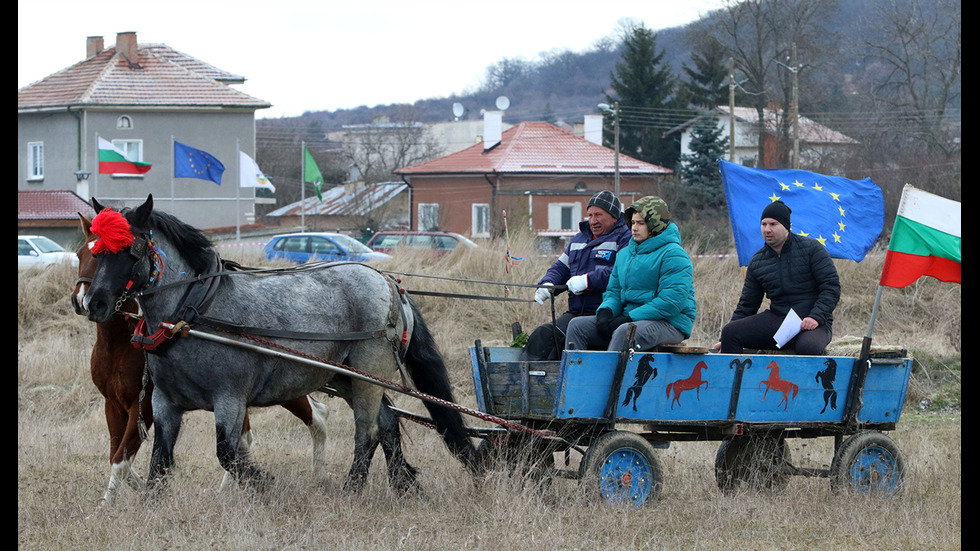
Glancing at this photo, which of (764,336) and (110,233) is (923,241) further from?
(110,233)

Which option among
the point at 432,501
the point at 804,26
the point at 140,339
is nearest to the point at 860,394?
the point at 432,501

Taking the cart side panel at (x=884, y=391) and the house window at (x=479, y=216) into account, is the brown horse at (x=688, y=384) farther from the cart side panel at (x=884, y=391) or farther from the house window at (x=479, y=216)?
the house window at (x=479, y=216)

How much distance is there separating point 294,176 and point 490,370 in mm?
56277

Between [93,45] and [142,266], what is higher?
[93,45]

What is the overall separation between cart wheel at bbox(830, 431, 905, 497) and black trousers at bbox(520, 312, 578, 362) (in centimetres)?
200

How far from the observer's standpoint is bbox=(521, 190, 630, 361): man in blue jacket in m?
6.89

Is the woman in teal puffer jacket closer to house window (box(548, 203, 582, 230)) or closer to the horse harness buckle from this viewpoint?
the horse harness buckle

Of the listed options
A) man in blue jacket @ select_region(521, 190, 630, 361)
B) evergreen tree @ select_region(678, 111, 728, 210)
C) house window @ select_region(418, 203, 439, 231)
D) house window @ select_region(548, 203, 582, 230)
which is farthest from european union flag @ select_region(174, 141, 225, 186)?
man in blue jacket @ select_region(521, 190, 630, 361)

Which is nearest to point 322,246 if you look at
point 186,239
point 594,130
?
point 186,239

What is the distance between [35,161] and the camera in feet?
123

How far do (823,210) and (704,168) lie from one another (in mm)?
31716

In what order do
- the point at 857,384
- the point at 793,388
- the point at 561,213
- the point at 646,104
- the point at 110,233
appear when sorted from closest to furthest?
the point at 110,233, the point at 793,388, the point at 857,384, the point at 561,213, the point at 646,104

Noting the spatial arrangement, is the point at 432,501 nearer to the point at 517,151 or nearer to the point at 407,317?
the point at 407,317

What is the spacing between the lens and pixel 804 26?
43406 millimetres
